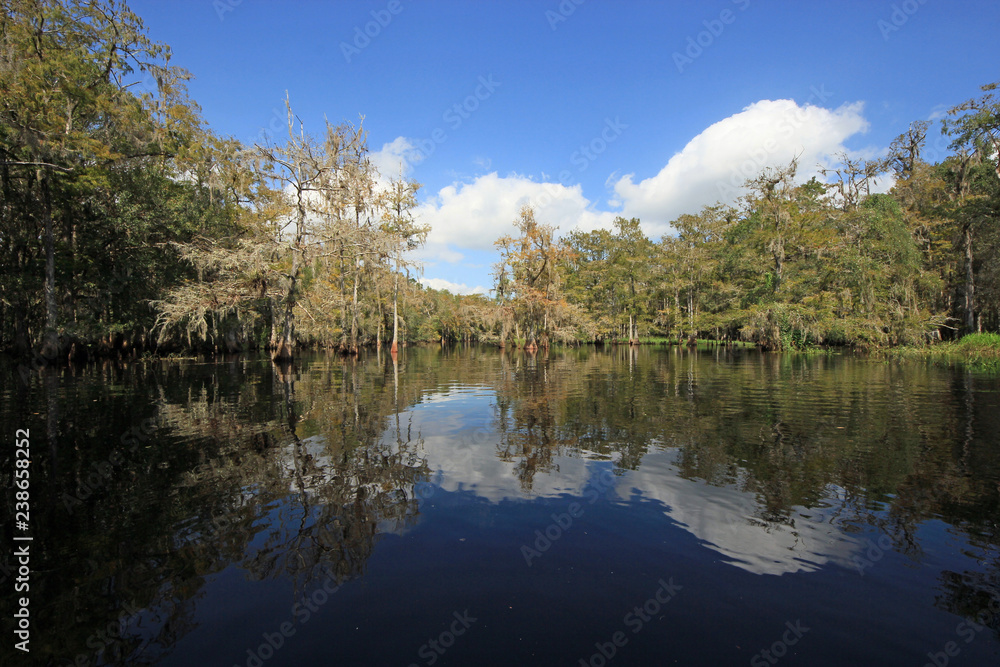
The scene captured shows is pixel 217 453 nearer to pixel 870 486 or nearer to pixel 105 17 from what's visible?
pixel 870 486

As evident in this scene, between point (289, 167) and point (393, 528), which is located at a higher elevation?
point (289, 167)

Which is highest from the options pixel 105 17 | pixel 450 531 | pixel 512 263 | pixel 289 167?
pixel 105 17

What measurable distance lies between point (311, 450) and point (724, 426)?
8412mm

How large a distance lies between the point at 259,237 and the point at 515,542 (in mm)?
27079

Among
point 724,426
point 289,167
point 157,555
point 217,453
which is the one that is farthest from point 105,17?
point 724,426

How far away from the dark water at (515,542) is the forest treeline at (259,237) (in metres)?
14.3

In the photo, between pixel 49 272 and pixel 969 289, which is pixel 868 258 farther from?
pixel 49 272

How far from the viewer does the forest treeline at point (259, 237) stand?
23203mm

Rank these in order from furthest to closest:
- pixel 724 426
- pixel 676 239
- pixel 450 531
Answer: pixel 676 239, pixel 724 426, pixel 450 531

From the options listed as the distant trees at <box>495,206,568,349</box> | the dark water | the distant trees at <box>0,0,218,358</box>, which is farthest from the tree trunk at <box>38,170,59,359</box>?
the distant trees at <box>495,206,568,349</box>

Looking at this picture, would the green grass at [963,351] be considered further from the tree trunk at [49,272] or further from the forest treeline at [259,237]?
the tree trunk at [49,272]

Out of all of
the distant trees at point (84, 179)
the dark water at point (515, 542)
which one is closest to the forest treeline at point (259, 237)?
the distant trees at point (84, 179)

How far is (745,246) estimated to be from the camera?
49406 mm

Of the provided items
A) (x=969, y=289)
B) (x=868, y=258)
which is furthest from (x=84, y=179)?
(x=969, y=289)
